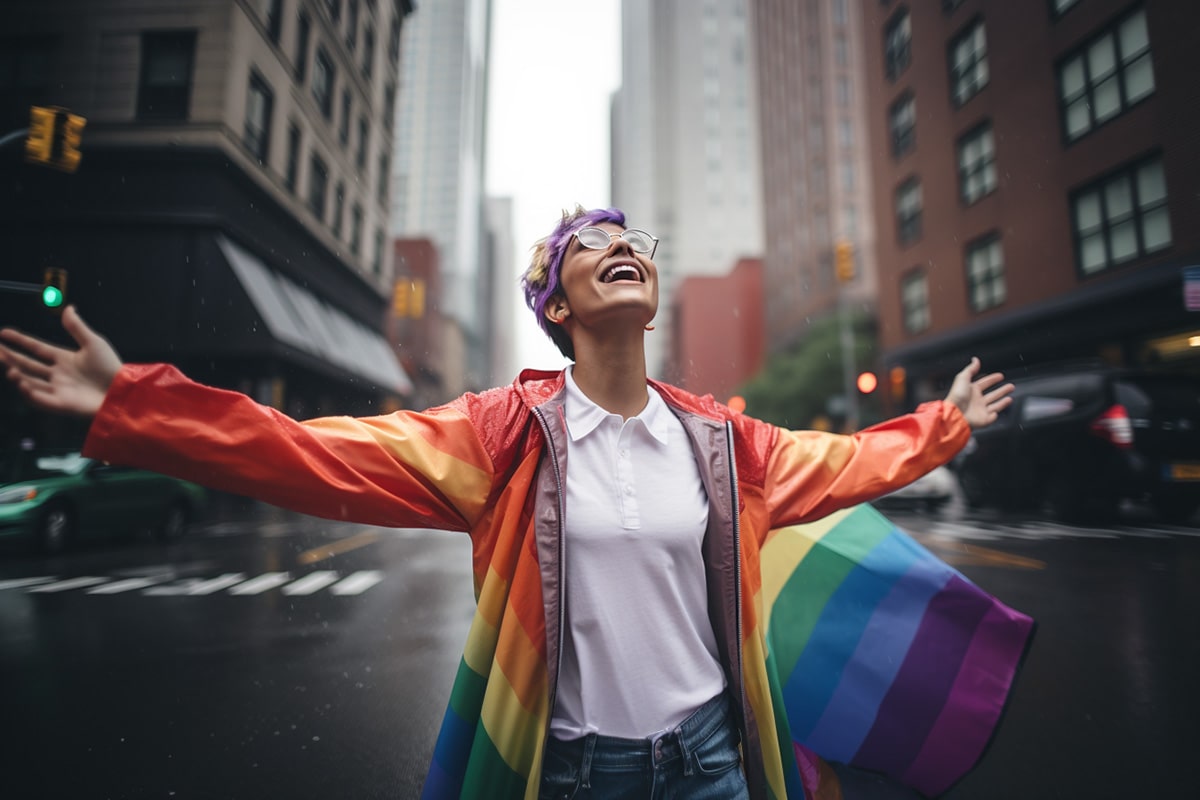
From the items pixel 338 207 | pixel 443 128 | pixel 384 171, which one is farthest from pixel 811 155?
pixel 338 207

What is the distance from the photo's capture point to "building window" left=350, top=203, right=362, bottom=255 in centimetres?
246

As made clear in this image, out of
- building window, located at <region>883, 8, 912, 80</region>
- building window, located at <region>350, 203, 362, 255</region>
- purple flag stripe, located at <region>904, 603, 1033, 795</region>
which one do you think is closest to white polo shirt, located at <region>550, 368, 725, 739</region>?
purple flag stripe, located at <region>904, 603, 1033, 795</region>

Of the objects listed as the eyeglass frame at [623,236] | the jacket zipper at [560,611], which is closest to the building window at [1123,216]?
the eyeglass frame at [623,236]

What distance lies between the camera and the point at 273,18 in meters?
2.21

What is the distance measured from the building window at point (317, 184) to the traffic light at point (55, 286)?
855mm

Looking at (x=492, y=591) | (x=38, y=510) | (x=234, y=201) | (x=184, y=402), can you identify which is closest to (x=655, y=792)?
(x=492, y=591)

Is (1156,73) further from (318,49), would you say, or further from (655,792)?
(318,49)

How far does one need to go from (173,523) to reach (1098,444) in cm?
623

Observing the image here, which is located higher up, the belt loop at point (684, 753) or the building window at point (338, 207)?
the building window at point (338, 207)

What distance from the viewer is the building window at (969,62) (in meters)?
2.55

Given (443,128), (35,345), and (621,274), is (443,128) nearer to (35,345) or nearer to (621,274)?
(621,274)

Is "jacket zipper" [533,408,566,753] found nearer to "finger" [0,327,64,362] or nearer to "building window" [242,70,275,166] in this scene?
"finger" [0,327,64,362]

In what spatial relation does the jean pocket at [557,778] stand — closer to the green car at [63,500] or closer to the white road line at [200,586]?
the green car at [63,500]

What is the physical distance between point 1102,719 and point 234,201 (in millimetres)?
4070
